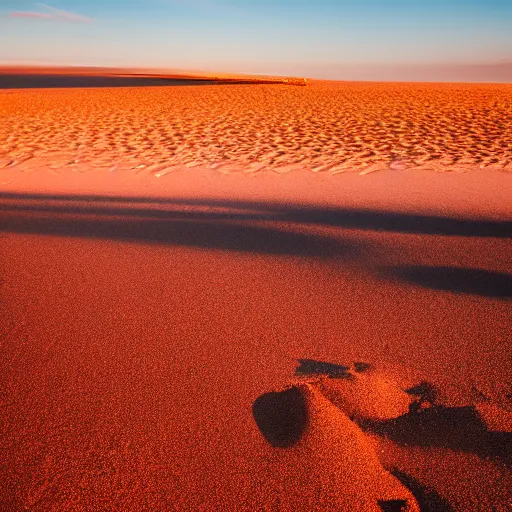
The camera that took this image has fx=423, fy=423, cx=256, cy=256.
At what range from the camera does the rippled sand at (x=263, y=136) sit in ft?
22.5

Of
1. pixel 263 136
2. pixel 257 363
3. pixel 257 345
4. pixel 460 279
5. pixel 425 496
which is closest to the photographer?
pixel 425 496

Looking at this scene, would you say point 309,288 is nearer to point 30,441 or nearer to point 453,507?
point 453,507

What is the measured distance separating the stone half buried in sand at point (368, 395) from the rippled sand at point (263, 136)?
4.71 meters

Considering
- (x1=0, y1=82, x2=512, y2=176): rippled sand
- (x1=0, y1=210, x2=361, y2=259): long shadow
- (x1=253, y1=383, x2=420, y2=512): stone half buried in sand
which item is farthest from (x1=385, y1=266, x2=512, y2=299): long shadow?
(x1=0, y1=82, x2=512, y2=176): rippled sand

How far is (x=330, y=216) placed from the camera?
433 cm

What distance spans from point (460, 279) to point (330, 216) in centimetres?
161

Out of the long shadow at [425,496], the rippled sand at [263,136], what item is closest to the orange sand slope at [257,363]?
the long shadow at [425,496]

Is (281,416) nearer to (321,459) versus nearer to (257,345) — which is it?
(321,459)

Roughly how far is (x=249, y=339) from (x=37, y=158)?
21.7 ft

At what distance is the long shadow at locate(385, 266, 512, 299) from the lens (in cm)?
284

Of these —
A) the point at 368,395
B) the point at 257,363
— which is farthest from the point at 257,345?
the point at 368,395

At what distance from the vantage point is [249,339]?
235 cm

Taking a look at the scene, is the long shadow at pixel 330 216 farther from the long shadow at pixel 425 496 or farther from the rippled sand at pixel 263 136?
the long shadow at pixel 425 496

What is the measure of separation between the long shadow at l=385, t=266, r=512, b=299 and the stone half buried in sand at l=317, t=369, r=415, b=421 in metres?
1.15
